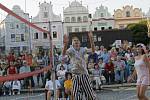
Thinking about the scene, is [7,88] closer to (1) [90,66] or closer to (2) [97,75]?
(1) [90,66]

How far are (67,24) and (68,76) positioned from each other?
80.9 m

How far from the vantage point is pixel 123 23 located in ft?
331

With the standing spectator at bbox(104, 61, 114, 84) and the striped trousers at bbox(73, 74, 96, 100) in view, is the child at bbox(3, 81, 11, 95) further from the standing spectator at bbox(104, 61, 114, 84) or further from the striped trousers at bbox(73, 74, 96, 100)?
the striped trousers at bbox(73, 74, 96, 100)

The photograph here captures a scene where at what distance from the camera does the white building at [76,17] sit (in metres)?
95.7

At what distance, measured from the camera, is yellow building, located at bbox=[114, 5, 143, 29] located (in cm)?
10038

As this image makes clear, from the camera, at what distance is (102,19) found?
97.8m

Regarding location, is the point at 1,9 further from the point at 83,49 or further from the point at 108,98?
the point at 108,98

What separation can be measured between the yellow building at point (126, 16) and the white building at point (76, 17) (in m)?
7.33

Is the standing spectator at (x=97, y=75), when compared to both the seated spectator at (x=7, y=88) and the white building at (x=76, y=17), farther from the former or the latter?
the white building at (x=76, y=17)

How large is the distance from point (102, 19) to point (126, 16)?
7.37m

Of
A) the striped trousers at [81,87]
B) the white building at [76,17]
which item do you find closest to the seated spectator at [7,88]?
the striped trousers at [81,87]

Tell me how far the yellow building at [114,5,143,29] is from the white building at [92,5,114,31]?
67.4 inches

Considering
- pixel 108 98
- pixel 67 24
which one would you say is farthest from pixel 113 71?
pixel 67 24

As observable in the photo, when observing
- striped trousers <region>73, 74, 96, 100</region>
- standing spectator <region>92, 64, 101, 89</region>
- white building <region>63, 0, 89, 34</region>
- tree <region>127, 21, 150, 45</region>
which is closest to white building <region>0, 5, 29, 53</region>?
striped trousers <region>73, 74, 96, 100</region>
